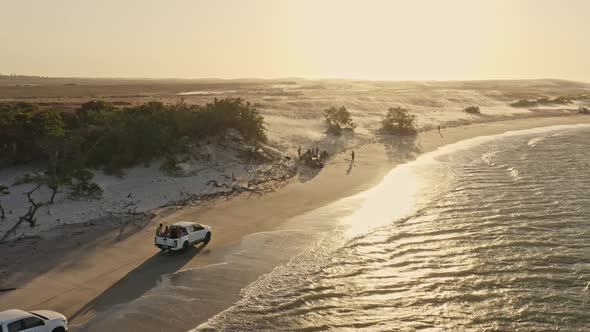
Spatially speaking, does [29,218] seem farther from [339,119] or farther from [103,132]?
[339,119]

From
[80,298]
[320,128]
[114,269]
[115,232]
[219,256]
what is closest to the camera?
[80,298]

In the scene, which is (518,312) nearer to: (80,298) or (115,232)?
(80,298)

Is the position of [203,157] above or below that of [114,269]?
above

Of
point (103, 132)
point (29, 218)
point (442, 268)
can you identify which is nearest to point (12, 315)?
point (29, 218)

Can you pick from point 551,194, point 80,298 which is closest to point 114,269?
point 80,298

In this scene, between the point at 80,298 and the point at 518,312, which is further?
the point at 80,298

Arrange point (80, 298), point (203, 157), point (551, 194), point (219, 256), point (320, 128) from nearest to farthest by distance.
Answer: point (80, 298), point (219, 256), point (551, 194), point (203, 157), point (320, 128)

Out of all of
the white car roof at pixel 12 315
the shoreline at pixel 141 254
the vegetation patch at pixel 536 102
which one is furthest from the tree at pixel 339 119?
the vegetation patch at pixel 536 102
